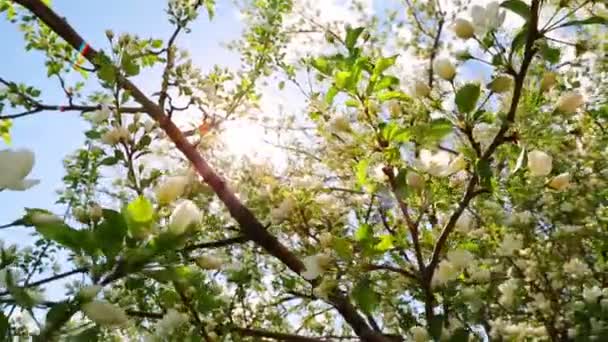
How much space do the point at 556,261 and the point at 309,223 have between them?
1.23 metres

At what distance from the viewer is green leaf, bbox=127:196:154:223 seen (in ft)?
2.96

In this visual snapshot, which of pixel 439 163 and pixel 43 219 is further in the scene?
pixel 439 163

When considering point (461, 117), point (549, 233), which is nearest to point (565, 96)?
point (461, 117)

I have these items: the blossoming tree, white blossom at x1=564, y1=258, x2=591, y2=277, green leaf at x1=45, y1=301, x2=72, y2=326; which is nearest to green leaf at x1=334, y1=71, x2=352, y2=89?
the blossoming tree

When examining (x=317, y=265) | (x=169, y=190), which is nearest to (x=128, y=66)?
(x=169, y=190)

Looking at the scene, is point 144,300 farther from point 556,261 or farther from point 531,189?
point 556,261

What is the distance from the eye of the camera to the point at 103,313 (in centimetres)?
90

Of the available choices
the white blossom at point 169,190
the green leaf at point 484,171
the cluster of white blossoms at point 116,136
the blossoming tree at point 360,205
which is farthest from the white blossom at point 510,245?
the white blossom at point 169,190

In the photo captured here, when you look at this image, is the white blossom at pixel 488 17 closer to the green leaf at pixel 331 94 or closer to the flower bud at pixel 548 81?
the flower bud at pixel 548 81

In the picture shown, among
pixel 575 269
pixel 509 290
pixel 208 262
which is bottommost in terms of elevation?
pixel 208 262

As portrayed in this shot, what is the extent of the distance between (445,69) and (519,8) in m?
0.27

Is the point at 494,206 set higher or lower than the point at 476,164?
higher

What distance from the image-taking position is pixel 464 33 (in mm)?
1620

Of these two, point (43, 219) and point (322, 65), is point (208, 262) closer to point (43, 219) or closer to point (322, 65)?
point (322, 65)
